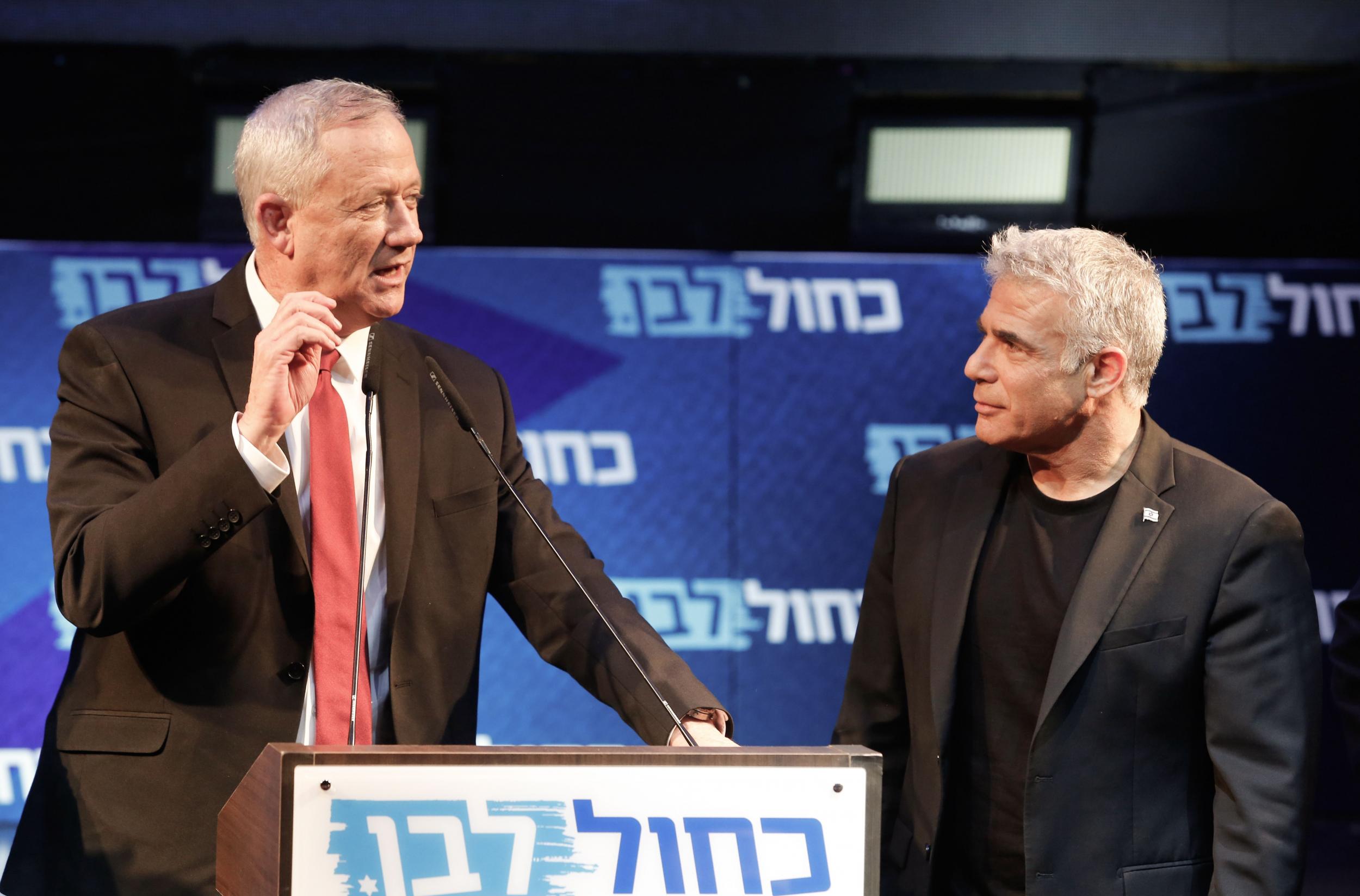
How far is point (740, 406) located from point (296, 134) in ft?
7.71

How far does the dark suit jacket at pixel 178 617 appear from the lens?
5.31ft

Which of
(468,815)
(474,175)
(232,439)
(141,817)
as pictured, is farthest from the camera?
(474,175)

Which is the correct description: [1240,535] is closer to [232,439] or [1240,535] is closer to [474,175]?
[232,439]

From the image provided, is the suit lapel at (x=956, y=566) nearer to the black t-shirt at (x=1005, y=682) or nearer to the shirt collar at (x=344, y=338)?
the black t-shirt at (x=1005, y=682)

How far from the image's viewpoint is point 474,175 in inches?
160

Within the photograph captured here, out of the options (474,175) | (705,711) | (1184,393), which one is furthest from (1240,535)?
(474,175)

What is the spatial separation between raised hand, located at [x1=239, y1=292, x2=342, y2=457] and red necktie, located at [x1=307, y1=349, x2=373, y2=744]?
20cm

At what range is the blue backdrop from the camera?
4.06 metres

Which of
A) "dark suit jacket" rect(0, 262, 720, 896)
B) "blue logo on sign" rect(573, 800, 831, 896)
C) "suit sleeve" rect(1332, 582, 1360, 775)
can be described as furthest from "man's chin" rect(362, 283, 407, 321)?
"suit sleeve" rect(1332, 582, 1360, 775)

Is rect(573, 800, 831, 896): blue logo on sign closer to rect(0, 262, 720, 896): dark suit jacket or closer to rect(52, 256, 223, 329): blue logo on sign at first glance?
rect(0, 262, 720, 896): dark suit jacket

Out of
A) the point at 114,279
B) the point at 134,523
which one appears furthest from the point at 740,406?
the point at 134,523

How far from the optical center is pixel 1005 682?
204 centimetres

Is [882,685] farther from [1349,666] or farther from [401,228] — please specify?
[401,228]

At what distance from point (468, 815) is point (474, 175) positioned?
2942mm
